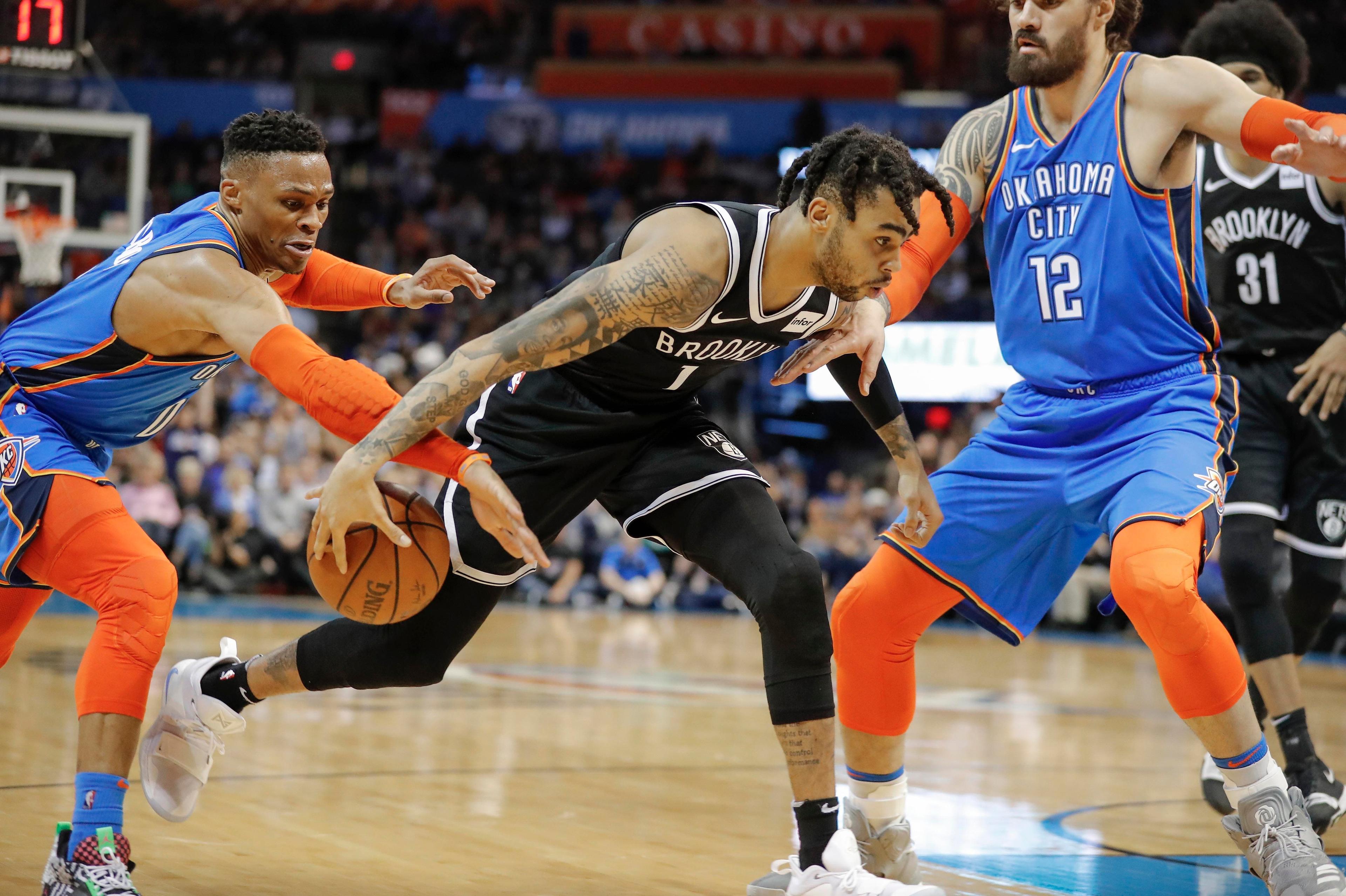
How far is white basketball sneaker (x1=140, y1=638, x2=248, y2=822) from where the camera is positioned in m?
4.18

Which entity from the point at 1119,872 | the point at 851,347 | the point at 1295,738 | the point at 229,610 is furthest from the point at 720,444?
the point at 229,610

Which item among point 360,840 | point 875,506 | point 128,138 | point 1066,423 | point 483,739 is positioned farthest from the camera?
point 875,506

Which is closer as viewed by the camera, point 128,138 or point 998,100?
point 998,100

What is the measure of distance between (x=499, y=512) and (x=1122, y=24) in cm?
246

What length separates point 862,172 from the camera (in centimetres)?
364

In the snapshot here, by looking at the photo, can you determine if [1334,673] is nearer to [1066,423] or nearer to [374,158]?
[1066,423]

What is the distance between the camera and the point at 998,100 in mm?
4398

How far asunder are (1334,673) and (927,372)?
915cm

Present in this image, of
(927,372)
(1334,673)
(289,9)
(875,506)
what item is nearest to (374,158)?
(289,9)

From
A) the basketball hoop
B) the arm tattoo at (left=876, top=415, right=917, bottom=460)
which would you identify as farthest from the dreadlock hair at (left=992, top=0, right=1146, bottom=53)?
the basketball hoop

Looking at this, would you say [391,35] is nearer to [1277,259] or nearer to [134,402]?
[1277,259]

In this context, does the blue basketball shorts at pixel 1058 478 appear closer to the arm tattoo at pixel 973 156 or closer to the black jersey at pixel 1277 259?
the arm tattoo at pixel 973 156

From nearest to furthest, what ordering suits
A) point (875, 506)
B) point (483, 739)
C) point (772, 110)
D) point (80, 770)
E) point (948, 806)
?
point (80, 770) → point (948, 806) → point (483, 739) → point (875, 506) → point (772, 110)

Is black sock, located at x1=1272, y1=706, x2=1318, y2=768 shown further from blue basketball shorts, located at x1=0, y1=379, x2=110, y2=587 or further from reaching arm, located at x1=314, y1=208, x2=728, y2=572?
blue basketball shorts, located at x1=0, y1=379, x2=110, y2=587
